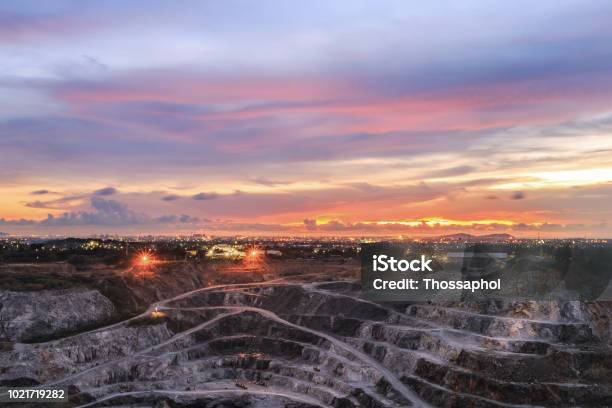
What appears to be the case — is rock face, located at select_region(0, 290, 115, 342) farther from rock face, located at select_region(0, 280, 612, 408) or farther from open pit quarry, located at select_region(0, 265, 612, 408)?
rock face, located at select_region(0, 280, 612, 408)

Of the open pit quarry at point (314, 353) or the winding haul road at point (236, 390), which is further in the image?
the winding haul road at point (236, 390)

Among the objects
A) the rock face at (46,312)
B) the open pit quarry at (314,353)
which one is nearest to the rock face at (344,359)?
the open pit quarry at (314,353)
